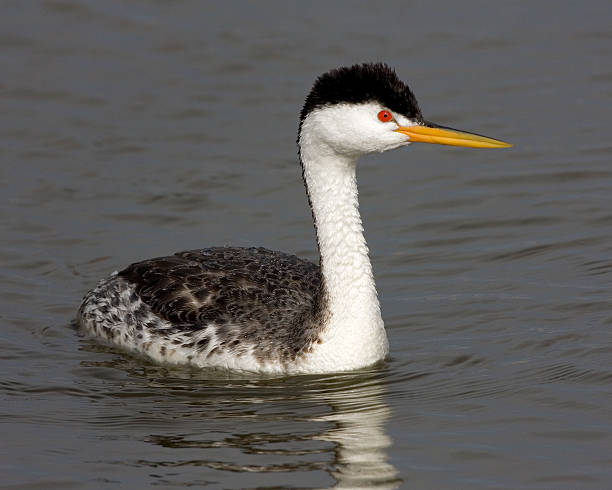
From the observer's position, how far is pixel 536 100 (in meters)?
17.5

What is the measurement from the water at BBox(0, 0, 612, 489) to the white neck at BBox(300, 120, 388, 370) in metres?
0.25

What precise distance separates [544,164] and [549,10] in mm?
5099

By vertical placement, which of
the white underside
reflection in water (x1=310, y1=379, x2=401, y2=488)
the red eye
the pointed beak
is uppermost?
the red eye

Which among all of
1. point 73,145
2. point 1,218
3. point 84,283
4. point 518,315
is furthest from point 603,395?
point 73,145

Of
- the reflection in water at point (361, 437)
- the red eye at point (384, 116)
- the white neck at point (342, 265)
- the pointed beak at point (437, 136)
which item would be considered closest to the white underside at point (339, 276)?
the white neck at point (342, 265)

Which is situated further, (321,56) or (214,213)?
(321,56)

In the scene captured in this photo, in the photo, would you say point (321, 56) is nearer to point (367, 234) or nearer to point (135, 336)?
point (367, 234)

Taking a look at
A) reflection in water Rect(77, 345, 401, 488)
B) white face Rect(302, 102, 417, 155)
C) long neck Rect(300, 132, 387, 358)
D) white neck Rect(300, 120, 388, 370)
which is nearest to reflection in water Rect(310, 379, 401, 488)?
reflection in water Rect(77, 345, 401, 488)

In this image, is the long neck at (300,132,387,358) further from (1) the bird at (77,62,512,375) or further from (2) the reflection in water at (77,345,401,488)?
(2) the reflection in water at (77,345,401,488)

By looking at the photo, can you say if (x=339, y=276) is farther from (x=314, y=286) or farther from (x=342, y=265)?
(x=314, y=286)

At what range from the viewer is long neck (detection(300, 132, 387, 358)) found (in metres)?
10.7

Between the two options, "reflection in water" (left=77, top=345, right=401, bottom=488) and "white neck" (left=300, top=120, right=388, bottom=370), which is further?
"white neck" (left=300, top=120, right=388, bottom=370)

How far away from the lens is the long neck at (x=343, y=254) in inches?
423

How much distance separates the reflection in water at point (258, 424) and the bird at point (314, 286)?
19 cm
